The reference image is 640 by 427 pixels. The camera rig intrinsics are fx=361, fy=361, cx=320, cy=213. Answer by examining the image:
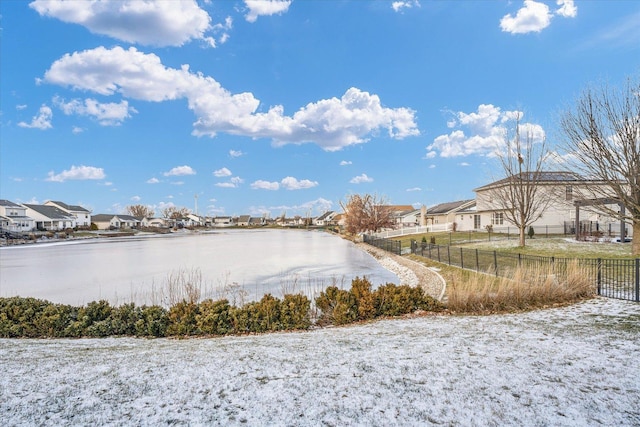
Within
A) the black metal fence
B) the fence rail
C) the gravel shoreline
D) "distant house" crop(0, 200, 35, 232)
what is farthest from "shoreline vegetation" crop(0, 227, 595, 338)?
"distant house" crop(0, 200, 35, 232)

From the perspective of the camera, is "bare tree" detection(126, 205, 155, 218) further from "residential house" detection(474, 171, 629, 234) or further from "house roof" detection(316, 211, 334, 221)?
"residential house" detection(474, 171, 629, 234)

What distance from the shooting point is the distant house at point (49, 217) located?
7469 cm

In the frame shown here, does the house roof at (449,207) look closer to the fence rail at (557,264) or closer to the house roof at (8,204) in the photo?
the fence rail at (557,264)

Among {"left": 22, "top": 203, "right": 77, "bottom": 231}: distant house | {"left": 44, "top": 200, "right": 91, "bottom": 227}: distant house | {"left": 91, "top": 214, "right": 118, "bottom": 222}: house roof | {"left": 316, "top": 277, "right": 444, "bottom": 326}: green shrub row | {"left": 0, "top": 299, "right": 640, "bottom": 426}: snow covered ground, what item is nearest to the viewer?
{"left": 0, "top": 299, "right": 640, "bottom": 426}: snow covered ground

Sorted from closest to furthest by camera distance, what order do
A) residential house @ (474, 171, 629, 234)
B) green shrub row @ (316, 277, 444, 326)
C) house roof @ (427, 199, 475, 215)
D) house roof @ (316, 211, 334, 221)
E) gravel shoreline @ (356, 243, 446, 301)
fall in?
green shrub row @ (316, 277, 444, 326) → gravel shoreline @ (356, 243, 446, 301) → residential house @ (474, 171, 629, 234) → house roof @ (427, 199, 475, 215) → house roof @ (316, 211, 334, 221)

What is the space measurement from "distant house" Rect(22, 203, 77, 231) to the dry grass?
87.9 m

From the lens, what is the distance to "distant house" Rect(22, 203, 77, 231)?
245ft

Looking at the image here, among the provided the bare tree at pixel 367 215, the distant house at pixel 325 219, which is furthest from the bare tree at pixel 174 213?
the bare tree at pixel 367 215

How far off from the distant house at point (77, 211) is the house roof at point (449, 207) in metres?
83.3

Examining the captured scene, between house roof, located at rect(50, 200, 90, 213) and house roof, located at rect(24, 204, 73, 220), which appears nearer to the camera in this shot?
house roof, located at rect(24, 204, 73, 220)

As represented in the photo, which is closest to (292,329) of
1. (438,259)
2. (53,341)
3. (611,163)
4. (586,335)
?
(53,341)

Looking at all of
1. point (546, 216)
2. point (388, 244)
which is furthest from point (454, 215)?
point (388, 244)

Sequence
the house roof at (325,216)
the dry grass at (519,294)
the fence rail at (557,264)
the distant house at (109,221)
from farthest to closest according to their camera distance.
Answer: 1. the house roof at (325,216)
2. the distant house at (109,221)
3. the fence rail at (557,264)
4. the dry grass at (519,294)

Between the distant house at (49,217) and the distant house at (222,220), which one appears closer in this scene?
the distant house at (49,217)
